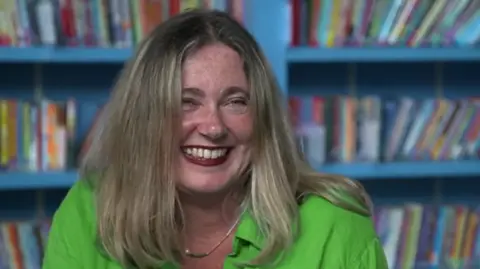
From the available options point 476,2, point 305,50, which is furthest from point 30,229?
point 476,2

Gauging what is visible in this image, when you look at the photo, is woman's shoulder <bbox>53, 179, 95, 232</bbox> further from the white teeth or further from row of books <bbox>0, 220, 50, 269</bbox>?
row of books <bbox>0, 220, 50, 269</bbox>

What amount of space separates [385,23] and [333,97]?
27cm

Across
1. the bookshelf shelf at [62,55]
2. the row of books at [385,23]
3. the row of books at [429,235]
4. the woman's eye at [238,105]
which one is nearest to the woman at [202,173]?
the woman's eye at [238,105]

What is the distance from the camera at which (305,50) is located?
2.11 meters

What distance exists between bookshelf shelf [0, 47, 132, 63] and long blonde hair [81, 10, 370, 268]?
2.19 ft

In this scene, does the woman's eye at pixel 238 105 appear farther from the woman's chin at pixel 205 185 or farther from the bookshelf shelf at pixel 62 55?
the bookshelf shelf at pixel 62 55

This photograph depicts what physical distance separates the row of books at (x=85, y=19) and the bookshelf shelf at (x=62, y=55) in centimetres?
2

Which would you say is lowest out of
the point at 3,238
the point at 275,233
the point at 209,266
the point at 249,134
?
the point at 3,238

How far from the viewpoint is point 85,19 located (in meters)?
2.06

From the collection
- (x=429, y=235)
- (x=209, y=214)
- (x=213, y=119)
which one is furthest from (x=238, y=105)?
(x=429, y=235)

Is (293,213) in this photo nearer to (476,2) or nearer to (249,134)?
(249,134)

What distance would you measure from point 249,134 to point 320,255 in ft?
0.86

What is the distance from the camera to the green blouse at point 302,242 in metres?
1.32

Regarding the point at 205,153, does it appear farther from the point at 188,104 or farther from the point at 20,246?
the point at 20,246
